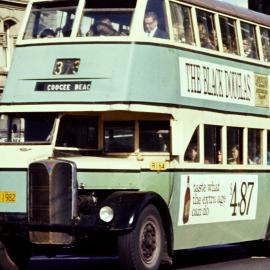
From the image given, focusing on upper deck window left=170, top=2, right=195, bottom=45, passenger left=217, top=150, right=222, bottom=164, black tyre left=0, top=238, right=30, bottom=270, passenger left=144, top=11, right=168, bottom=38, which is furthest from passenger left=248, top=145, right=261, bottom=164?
black tyre left=0, top=238, right=30, bottom=270

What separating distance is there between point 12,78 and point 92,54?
1179 millimetres

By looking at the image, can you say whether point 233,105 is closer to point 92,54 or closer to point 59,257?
point 92,54

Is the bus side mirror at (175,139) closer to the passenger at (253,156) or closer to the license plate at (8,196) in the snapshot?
the license plate at (8,196)

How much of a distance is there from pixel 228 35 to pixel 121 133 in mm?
2813

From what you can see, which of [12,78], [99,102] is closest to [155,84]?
[99,102]

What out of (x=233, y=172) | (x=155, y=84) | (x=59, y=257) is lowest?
(x=59, y=257)

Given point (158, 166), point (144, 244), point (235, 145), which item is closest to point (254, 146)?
point (235, 145)

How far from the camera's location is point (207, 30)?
60.5 ft

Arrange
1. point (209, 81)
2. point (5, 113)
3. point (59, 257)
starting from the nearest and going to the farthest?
point (5, 113) < point (209, 81) < point (59, 257)

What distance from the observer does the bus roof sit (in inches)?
724

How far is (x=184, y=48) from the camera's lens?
57.5 ft

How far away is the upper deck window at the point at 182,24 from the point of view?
687 inches

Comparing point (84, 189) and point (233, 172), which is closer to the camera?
point (84, 189)

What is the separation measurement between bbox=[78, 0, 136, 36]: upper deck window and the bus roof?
3.87ft
